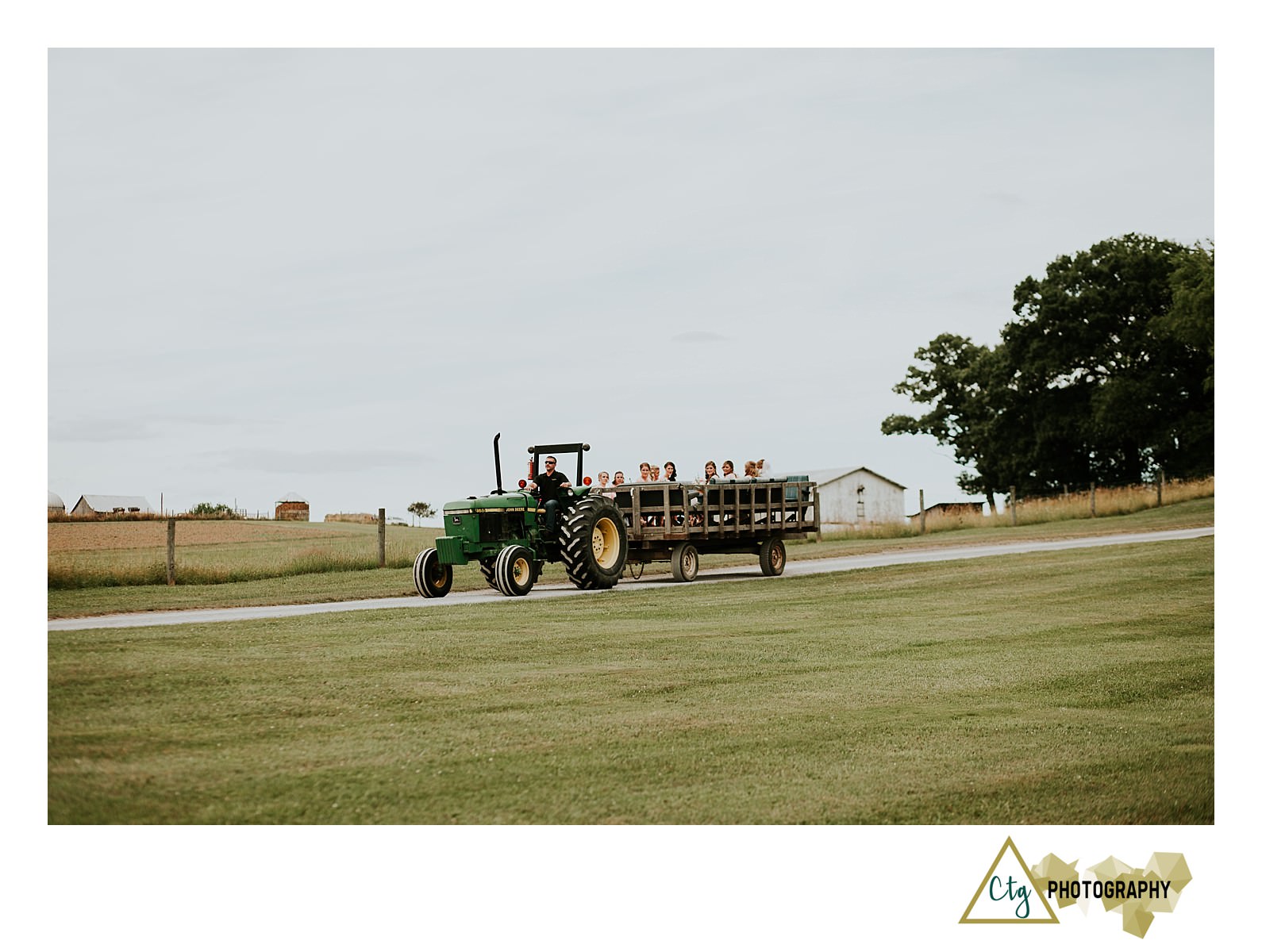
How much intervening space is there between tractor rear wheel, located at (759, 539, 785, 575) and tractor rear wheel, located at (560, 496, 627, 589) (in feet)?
8.62

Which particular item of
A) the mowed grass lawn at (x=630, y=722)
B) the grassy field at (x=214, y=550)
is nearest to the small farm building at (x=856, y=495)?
the grassy field at (x=214, y=550)

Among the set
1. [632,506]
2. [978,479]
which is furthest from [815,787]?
[978,479]

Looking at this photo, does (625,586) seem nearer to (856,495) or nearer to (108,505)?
(108,505)

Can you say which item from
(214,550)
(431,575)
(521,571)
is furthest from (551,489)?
(214,550)

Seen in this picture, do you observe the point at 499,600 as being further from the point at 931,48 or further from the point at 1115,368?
the point at 1115,368

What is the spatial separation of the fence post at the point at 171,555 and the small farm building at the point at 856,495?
24.8m

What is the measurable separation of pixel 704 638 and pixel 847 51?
4628 mm

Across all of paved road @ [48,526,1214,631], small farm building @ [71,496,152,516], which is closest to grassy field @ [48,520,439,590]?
small farm building @ [71,496,152,516]

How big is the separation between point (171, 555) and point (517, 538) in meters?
3.68

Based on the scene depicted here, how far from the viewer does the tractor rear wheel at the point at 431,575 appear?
41.1 feet

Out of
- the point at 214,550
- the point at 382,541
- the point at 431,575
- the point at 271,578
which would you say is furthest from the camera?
the point at 382,541

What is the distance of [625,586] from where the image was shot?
14.0m

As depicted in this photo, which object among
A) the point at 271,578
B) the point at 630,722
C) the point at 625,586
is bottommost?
the point at 630,722

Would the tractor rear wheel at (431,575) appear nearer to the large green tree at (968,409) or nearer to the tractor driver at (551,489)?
the tractor driver at (551,489)
